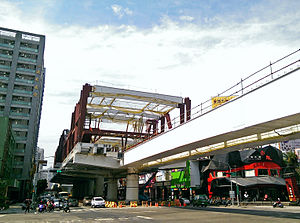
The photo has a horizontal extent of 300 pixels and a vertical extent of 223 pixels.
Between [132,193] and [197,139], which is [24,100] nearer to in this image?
[132,193]

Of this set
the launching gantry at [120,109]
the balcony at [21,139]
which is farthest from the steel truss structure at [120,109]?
the balcony at [21,139]

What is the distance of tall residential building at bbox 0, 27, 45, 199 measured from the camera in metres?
73.3

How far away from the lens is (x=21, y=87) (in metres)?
77.8

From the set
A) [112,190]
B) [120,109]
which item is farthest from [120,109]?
[112,190]

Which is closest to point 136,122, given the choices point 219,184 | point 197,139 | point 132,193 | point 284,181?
point 132,193

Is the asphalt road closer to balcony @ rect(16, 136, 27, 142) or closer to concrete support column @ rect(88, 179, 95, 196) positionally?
concrete support column @ rect(88, 179, 95, 196)

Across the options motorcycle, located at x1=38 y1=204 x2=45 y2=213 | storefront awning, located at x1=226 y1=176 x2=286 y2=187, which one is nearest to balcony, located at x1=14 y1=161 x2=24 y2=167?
motorcycle, located at x1=38 y1=204 x2=45 y2=213

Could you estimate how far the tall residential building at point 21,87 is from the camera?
73.3 metres

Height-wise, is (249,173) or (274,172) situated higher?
(274,172)

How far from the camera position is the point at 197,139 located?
22.6 metres

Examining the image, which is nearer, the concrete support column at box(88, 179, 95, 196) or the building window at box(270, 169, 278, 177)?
the building window at box(270, 169, 278, 177)

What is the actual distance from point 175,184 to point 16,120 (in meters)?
47.1

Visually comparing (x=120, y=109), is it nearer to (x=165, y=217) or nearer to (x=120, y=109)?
(x=120, y=109)

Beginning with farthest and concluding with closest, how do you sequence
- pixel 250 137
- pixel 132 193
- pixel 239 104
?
pixel 132 193, pixel 250 137, pixel 239 104
